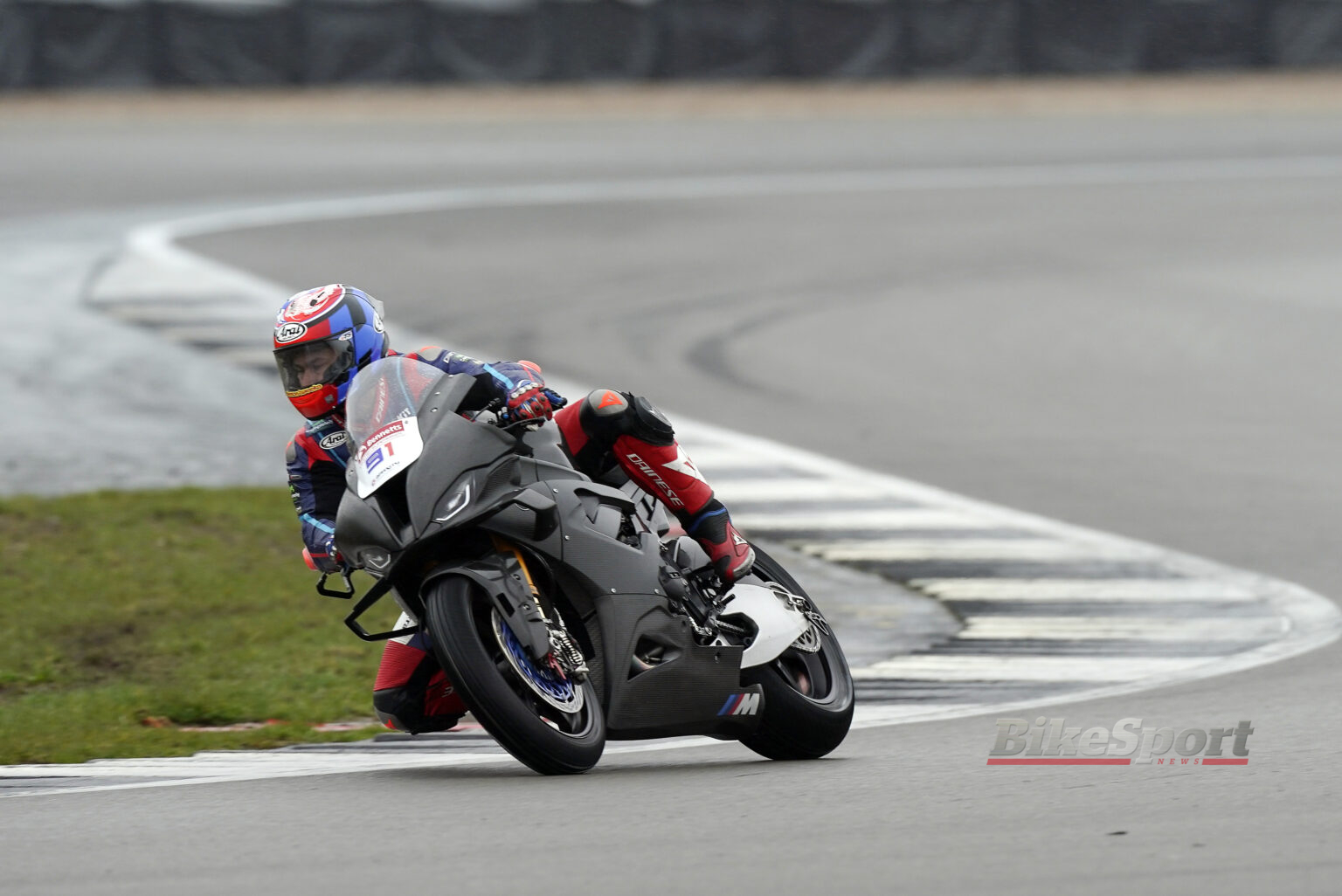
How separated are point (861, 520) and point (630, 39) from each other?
23339 mm

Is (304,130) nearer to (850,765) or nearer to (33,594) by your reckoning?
(33,594)

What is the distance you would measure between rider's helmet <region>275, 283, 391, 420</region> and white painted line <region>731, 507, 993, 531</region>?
498 cm

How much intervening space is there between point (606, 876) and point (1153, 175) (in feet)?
76.5

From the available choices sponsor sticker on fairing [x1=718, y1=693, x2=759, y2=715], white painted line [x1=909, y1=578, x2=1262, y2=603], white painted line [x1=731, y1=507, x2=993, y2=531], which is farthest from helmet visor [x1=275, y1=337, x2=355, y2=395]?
white painted line [x1=731, y1=507, x2=993, y2=531]

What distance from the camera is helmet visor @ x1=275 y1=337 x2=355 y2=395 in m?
6.20

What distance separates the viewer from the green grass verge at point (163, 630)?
7371 mm

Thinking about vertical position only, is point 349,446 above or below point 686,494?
above

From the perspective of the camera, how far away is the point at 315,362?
622cm

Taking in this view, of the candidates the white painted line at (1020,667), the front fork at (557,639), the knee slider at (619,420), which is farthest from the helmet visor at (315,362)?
the white painted line at (1020,667)

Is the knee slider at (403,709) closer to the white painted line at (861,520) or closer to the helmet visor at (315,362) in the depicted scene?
the helmet visor at (315,362)

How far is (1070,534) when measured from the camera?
10922mm

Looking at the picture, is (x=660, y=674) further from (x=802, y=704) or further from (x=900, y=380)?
(x=900, y=380)
